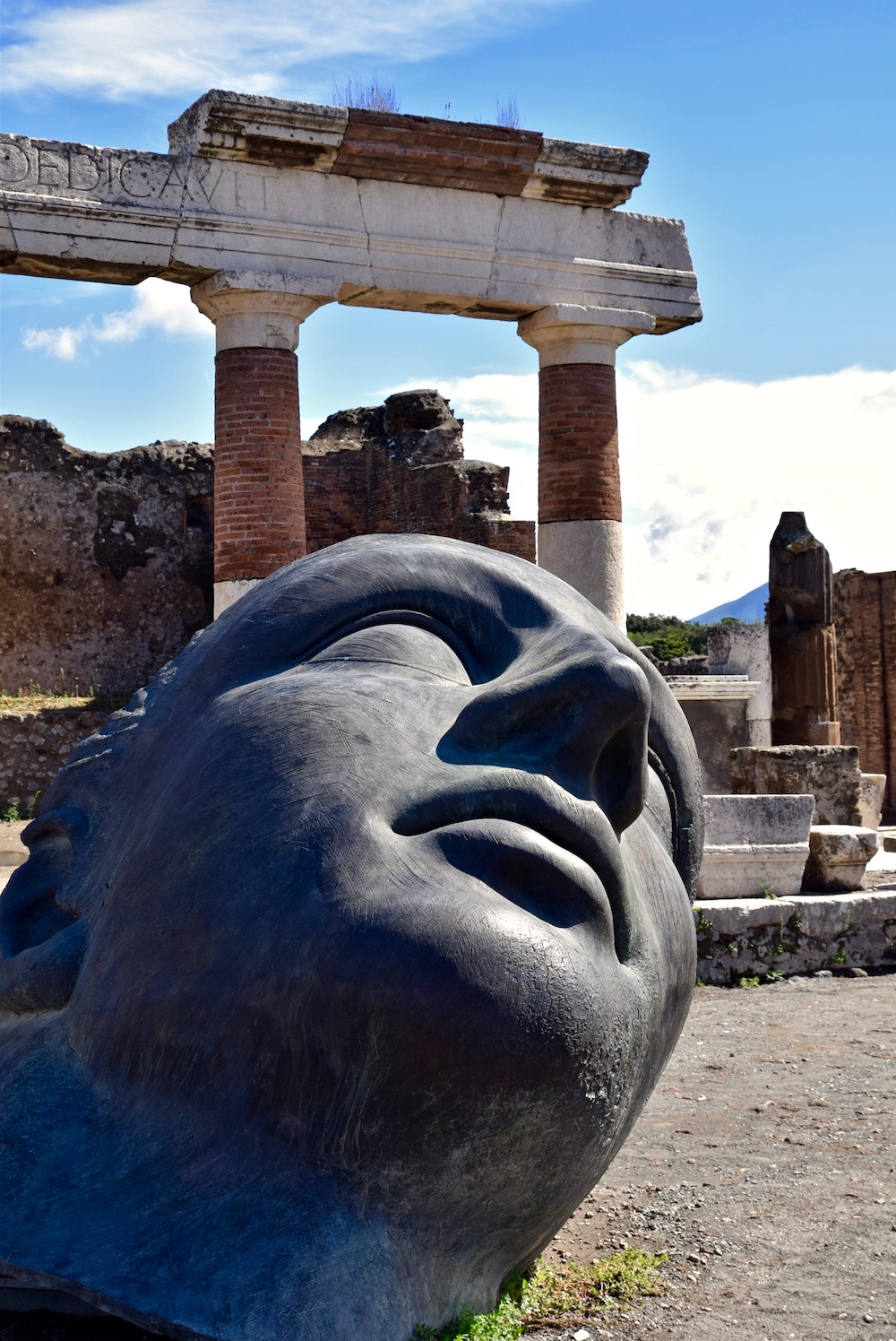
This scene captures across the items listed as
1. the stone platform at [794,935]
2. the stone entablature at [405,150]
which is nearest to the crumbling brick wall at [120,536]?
the stone entablature at [405,150]

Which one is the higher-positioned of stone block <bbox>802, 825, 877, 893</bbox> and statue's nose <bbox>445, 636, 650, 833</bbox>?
statue's nose <bbox>445, 636, 650, 833</bbox>

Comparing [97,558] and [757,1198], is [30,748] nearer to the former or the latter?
[97,558]

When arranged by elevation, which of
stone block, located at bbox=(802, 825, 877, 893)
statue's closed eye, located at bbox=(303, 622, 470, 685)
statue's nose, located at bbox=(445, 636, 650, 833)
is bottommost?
stone block, located at bbox=(802, 825, 877, 893)

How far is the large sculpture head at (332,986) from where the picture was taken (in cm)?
178

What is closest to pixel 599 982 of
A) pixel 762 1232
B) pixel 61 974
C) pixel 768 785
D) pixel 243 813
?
pixel 243 813

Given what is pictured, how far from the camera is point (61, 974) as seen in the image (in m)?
2.13

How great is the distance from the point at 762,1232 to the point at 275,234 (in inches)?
329

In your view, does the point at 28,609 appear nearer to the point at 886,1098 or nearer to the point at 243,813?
the point at 886,1098

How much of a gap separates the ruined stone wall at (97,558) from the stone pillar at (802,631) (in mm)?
6350

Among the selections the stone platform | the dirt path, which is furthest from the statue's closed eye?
the stone platform

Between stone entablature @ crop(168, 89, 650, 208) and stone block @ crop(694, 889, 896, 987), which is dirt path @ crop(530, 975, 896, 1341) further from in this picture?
stone entablature @ crop(168, 89, 650, 208)

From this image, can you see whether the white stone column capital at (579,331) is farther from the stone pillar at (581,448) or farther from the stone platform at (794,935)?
the stone platform at (794,935)

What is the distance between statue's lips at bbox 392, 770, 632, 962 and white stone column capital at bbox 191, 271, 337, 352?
8.37 m

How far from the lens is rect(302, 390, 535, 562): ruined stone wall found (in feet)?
48.9
